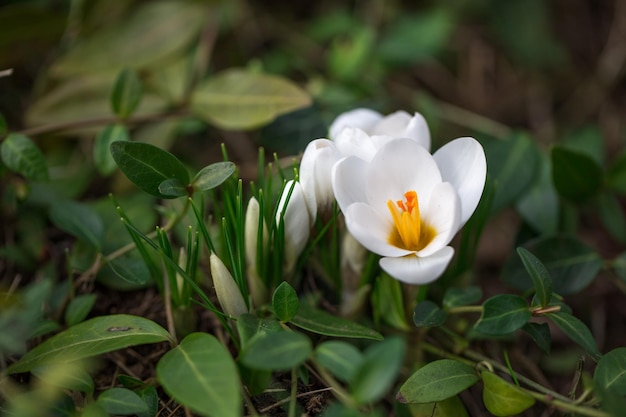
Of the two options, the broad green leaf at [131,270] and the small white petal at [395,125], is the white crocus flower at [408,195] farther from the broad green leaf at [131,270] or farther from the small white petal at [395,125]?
the broad green leaf at [131,270]

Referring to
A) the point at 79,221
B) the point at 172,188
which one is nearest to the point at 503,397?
the point at 172,188

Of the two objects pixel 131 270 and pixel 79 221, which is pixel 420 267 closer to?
pixel 131 270

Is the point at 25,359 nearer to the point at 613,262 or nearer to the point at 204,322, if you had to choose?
the point at 204,322

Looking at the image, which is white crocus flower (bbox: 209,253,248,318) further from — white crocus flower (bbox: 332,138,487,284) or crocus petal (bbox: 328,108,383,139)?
crocus petal (bbox: 328,108,383,139)

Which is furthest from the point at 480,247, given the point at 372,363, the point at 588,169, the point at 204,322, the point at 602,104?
the point at 372,363

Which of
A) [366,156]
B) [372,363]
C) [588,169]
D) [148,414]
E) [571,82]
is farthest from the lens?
[571,82]

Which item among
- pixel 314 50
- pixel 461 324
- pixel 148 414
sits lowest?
pixel 461 324
